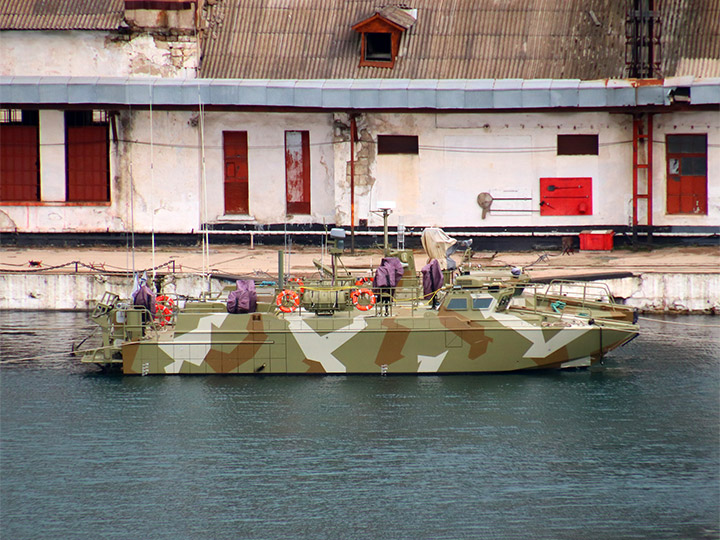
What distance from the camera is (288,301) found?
33.5m

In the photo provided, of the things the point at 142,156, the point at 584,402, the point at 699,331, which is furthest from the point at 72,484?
the point at 142,156

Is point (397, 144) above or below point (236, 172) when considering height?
above

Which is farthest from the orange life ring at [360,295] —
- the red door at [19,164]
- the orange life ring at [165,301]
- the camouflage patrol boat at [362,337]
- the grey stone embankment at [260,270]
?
the red door at [19,164]

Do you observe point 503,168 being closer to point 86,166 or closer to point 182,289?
point 182,289

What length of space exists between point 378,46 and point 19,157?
1410 centimetres

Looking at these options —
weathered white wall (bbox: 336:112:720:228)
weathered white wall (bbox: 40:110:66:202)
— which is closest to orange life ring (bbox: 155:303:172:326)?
weathered white wall (bbox: 336:112:720:228)

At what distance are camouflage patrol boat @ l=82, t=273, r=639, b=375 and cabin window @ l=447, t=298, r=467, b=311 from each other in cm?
3

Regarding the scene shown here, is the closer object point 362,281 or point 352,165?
point 362,281

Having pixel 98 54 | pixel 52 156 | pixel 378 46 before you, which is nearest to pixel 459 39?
pixel 378 46

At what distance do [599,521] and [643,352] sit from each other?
13129 millimetres

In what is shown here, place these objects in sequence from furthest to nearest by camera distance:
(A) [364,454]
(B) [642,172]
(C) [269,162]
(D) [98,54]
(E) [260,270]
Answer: (C) [269,162]
(D) [98,54]
(B) [642,172]
(E) [260,270]
(A) [364,454]

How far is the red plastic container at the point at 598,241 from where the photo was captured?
1794 inches

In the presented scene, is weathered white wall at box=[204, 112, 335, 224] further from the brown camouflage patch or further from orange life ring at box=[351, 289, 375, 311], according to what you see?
the brown camouflage patch

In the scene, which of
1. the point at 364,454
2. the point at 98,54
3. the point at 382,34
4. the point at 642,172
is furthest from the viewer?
the point at 382,34
